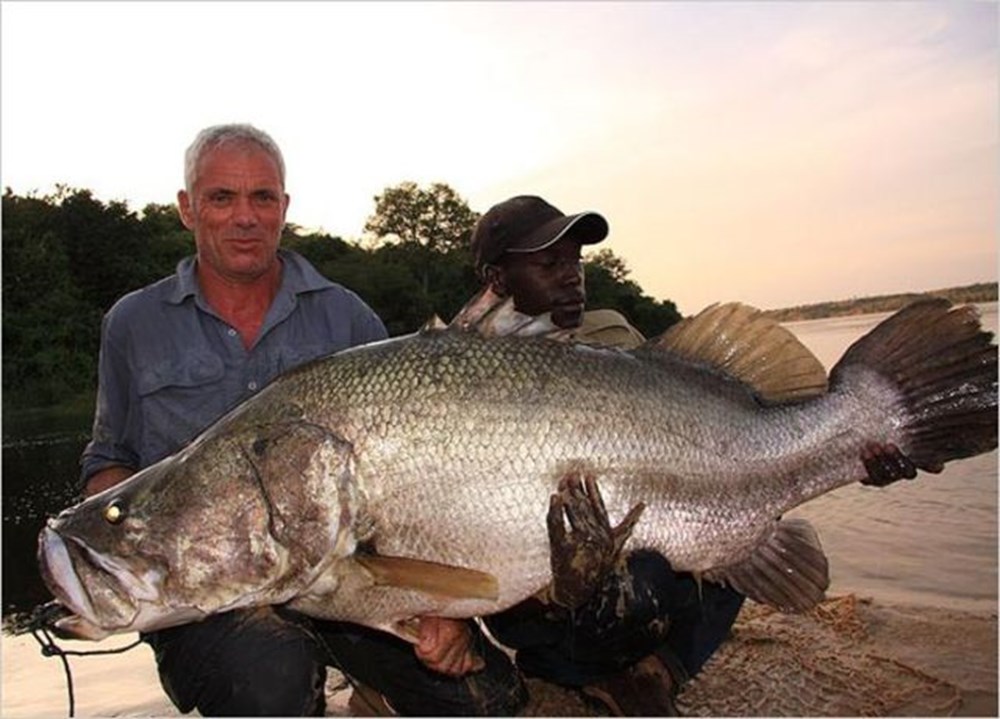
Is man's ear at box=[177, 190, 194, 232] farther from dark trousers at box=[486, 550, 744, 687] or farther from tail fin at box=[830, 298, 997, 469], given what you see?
tail fin at box=[830, 298, 997, 469]

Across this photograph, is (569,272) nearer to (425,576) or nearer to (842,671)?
(842,671)

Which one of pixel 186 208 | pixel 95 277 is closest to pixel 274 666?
pixel 186 208

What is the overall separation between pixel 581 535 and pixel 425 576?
0.49m

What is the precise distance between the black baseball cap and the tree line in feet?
78.0

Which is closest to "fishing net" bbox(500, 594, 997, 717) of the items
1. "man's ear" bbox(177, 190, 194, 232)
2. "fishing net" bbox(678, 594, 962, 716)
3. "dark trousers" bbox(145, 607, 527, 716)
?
"fishing net" bbox(678, 594, 962, 716)

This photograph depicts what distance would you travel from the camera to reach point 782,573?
10.9 feet

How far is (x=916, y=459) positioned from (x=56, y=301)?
38.1 meters

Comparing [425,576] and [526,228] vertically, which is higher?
[526,228]

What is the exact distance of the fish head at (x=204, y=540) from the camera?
281 centimetres

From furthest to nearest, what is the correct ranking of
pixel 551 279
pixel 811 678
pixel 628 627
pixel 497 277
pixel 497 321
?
pixel 497 277, pixel 551 279, pixel 811 678, pixel 628 627, pixel 497 321

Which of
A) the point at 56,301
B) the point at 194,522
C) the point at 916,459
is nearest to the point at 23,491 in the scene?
the point at 194,522

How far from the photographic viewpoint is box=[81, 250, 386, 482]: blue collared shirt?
12.8 feet

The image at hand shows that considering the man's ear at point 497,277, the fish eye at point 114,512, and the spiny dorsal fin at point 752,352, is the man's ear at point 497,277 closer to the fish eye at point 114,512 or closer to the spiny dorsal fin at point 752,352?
the spiny dorsal fin at point 752,352

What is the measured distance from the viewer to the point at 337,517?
2.88 meters
